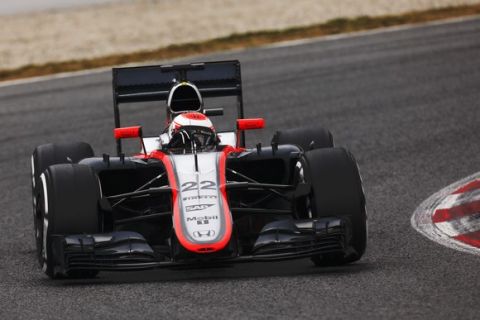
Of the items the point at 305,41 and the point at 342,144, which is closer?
the point at 342,144

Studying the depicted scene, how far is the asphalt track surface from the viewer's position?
303 inches

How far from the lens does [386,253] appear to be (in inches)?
370

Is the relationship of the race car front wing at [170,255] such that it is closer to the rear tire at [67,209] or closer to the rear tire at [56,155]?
the rear tire at [67,209]

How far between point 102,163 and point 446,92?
8784 mm

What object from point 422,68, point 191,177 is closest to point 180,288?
point 191,177

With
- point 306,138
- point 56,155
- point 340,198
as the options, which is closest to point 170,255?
point 340,198

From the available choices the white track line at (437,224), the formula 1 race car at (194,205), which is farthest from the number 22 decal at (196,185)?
the white track line at (437,224)

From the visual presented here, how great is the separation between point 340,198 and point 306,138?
1.87 metres

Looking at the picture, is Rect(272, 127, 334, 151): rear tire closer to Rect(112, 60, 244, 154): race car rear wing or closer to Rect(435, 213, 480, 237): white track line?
Rect(112, 60, 244, 154): race car rear wing

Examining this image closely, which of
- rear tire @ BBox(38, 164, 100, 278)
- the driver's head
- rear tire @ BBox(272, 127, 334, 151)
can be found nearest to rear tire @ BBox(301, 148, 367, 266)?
the driver's head

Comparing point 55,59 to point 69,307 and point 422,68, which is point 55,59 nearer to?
point 422,68

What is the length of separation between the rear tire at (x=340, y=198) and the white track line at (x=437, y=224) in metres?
0.82

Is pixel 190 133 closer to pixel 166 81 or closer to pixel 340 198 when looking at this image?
pixel 340 198

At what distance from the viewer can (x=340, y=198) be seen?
29.1 ft
